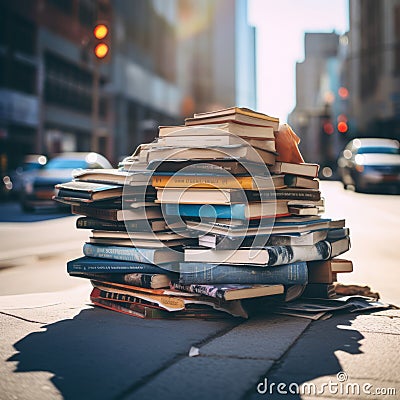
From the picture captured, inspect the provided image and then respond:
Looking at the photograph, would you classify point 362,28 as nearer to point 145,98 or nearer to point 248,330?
point 145,98

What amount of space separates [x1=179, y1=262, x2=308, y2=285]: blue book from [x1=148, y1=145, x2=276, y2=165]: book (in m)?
0.67

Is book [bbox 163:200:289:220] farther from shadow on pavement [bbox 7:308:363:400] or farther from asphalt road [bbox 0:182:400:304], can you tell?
asphalt road [bbox 0:182:400:304]

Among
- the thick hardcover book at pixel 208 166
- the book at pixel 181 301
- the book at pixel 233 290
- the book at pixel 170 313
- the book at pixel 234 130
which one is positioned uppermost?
the book at pixel 234 130

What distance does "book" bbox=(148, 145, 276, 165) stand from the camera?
173 inches

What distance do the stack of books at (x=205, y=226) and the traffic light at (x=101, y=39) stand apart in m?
8.09

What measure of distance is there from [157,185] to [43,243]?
6.07m

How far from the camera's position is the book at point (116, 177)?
460 cm

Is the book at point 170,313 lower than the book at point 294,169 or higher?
lower

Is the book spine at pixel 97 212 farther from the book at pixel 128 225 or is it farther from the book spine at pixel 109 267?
the book spine at pixel 109 267

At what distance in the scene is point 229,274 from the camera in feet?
13.9

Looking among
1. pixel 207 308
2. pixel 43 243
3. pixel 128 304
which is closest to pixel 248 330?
pixel 207 308

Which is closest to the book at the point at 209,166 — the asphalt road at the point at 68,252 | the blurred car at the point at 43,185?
the asphalt road at the point at 68,252

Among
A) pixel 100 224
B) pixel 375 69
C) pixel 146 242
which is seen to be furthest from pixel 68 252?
pixel 375 69

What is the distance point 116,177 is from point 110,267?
0.59 metres
